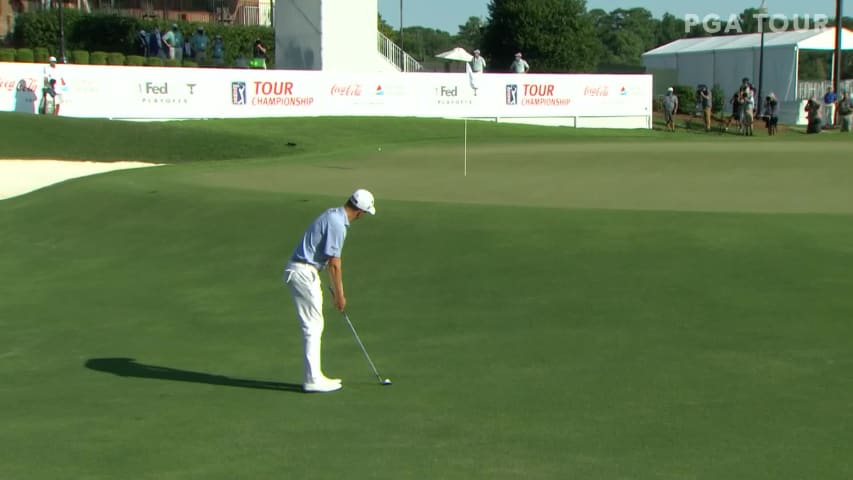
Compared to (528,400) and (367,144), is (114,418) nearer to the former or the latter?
(528,400)

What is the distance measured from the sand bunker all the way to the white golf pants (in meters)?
17.7

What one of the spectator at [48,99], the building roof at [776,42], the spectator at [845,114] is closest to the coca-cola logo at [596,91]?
the spectator at [845,114]

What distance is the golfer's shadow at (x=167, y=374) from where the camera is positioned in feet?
35.4

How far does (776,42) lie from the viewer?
2657 inches

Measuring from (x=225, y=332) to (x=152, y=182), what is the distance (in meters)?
9.27

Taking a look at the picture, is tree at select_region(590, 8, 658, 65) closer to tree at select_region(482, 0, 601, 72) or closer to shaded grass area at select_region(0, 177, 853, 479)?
tree at select_region(482, 0, 601, 72)

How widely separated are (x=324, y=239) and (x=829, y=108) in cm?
4545

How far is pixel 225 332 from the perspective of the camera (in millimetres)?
13125

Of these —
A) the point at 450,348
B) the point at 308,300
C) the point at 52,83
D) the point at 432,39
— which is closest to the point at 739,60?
the point at 52,83

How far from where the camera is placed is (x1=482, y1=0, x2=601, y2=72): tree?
69.4 metres

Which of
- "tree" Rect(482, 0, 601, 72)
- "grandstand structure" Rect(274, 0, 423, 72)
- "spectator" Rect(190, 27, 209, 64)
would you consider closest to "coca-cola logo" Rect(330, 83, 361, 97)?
"grandstand structure" Rect(274, 0, 423, 72)

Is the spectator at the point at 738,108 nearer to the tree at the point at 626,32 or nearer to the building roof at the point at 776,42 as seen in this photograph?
the building roof at the point at 776,42

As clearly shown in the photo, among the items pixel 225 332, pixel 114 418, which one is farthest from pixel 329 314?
pixel 114 418

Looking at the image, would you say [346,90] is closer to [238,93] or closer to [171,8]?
[238,93]
